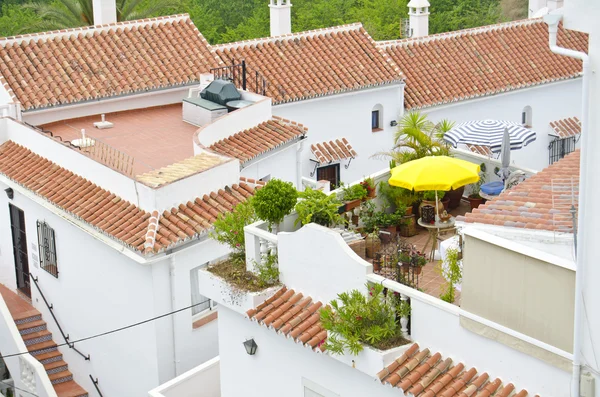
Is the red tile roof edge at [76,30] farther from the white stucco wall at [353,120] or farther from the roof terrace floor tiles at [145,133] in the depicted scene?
→ the white stucco wall at [353,120]

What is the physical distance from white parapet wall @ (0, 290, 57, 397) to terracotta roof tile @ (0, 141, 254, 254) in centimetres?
342

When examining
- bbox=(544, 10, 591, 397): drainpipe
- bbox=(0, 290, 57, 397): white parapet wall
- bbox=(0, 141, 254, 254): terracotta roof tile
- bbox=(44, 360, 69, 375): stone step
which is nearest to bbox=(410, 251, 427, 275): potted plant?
bbox=(544, 10, 591, 397): drainpipe

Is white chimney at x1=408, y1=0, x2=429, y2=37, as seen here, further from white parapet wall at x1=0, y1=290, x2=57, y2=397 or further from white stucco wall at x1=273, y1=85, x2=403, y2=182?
white parapet wall at x1=0, y1=290, x2=57, y2=397

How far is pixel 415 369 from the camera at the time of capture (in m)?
12.9

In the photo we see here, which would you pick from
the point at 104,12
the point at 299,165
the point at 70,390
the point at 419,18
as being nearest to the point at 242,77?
the point at 299,165

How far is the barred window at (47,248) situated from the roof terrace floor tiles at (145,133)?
2644 millimetres

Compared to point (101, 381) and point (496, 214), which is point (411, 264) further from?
point (101, 381)

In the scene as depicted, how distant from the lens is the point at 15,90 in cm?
2583

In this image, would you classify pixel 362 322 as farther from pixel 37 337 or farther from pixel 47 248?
pixel 37 337

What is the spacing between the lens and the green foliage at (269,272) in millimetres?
15062

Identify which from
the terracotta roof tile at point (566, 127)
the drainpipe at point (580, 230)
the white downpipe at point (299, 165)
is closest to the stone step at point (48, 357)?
the white downpipe at point (299, 165)

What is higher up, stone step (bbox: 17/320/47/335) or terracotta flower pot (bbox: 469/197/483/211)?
terracotta flower pot (bbox: 469/197/483/211)

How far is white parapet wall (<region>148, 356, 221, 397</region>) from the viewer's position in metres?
18.6

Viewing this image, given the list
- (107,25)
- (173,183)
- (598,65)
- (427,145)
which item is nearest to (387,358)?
(598,65)
